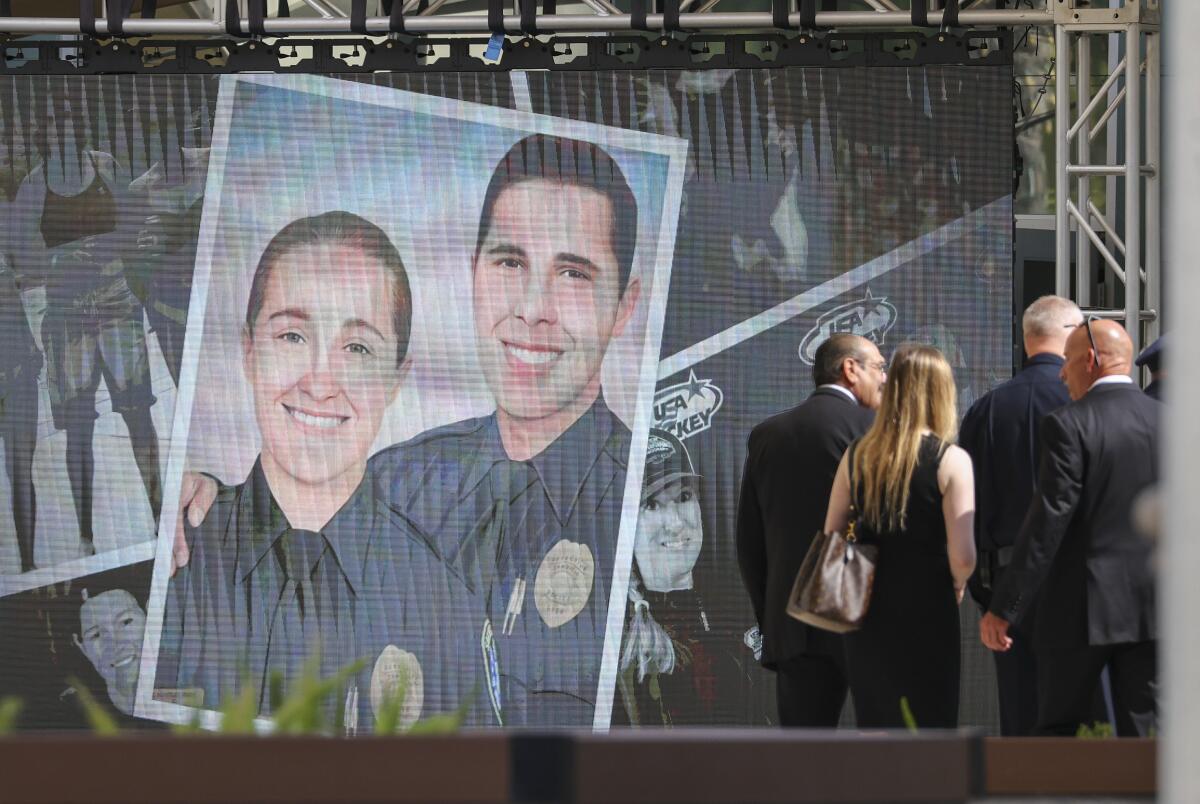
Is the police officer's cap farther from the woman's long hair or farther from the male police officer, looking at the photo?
the woman's long hair

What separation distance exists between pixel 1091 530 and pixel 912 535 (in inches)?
16.2

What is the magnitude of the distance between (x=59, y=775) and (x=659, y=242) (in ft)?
13.8

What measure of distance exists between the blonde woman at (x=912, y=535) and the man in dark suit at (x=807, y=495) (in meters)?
0.34

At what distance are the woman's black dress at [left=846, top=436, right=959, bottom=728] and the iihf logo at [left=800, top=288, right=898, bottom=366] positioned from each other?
7.37 feet

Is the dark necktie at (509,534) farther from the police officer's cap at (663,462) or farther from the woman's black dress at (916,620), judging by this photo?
the woman's black dress at (916,620)

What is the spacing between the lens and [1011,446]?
4574 millimetres

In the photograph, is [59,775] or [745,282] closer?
[59,775]

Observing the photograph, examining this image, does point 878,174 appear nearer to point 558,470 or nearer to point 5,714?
point 558,470

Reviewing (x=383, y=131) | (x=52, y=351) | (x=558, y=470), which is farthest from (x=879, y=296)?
(x=52, y=351)

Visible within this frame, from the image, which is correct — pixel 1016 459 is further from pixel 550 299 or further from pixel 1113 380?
pixel 550 299

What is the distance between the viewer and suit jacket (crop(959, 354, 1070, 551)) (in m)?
4.55

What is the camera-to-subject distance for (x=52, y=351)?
20.1 ft

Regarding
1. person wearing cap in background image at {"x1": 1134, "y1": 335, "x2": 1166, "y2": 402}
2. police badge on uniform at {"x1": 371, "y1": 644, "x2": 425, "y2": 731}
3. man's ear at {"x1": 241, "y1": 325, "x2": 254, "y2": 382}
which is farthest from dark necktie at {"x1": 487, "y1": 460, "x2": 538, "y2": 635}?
person wearing cap in background image at {"x1": 1134, "y1": 335, "x2": 1166, "y2": 402}

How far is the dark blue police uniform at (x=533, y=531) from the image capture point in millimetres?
5988
